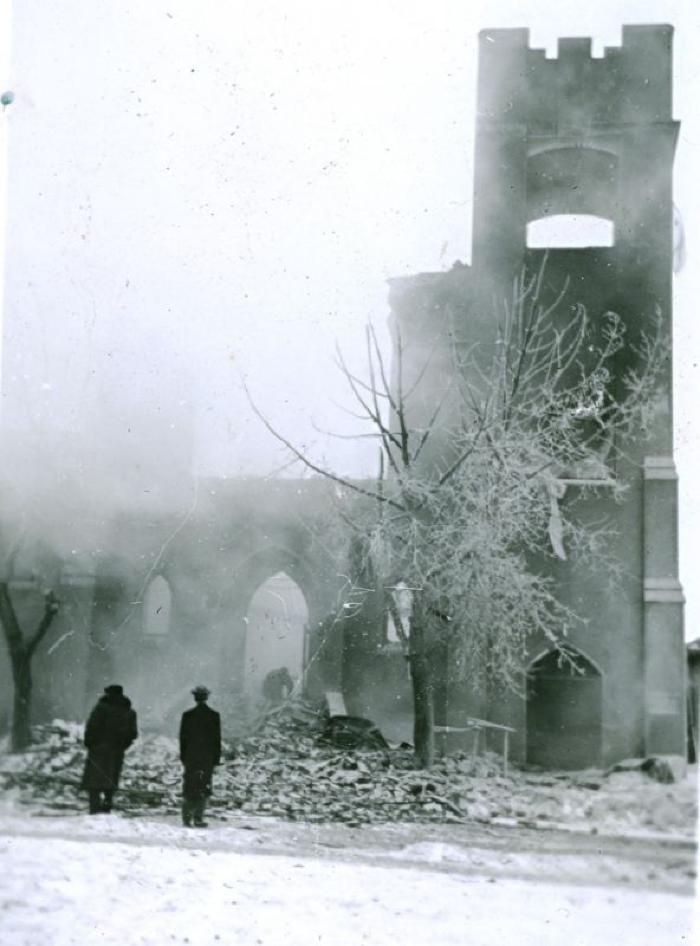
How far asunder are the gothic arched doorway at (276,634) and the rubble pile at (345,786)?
28.1 inches

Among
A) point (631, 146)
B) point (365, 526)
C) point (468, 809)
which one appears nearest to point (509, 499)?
point (365, 526)

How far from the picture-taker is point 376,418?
1109 cm

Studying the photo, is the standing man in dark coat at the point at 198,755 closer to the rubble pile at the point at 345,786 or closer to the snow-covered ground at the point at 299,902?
the rubble pile at the point at 345,786

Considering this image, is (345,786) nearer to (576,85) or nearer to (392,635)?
(392,635)

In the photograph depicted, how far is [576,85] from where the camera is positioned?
45.4 feet

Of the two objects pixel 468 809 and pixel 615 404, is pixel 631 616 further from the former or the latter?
pixel 468 809

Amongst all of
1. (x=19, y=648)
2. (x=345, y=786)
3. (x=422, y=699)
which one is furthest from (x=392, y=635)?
(x=19, y=648)

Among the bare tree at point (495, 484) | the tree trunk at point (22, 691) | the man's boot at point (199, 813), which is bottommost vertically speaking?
the man's boot at point (199, 813)

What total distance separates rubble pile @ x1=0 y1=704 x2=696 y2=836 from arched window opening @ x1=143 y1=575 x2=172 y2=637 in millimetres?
1983

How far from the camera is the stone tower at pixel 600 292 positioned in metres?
11.3

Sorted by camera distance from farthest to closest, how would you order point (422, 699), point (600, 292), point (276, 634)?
1. point (600, 292)
2. point (422, 699)
3. point (276, 634)

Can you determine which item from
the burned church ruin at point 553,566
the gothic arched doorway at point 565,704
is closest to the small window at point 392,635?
the burned church ruin at point 553,566

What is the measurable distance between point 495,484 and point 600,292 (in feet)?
13.0

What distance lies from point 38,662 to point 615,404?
7.81 meters
